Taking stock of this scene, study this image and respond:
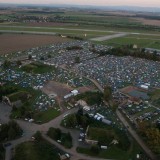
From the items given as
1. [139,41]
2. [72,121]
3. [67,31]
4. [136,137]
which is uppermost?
[72,121]

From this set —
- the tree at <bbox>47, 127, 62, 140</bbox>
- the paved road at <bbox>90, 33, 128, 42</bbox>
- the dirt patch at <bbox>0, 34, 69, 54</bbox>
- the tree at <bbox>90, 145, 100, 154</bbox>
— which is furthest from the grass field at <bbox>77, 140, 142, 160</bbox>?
the paved road at <bbox>90, 33, 128, 42</bbox>

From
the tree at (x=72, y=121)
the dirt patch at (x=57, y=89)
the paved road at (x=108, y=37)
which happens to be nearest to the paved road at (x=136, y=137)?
the tree at (x=72, y=121)

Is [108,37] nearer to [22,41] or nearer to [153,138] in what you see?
[22,41]

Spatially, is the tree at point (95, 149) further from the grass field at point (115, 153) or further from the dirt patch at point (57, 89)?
the dirt patch at point (57, 89)

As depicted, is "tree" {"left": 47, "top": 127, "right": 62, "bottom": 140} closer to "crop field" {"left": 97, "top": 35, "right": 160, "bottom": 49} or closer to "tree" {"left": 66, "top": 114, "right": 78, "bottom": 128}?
"tree" {"left": 66, "top": 114, "right": 78, "bottom": 128}

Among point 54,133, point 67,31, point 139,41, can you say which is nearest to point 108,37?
point 139,41

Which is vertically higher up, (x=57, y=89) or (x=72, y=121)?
(x=72, y=121)

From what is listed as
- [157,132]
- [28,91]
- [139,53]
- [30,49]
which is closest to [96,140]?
[157,132]

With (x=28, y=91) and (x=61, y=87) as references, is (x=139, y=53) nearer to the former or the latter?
(x=61, y=87)
